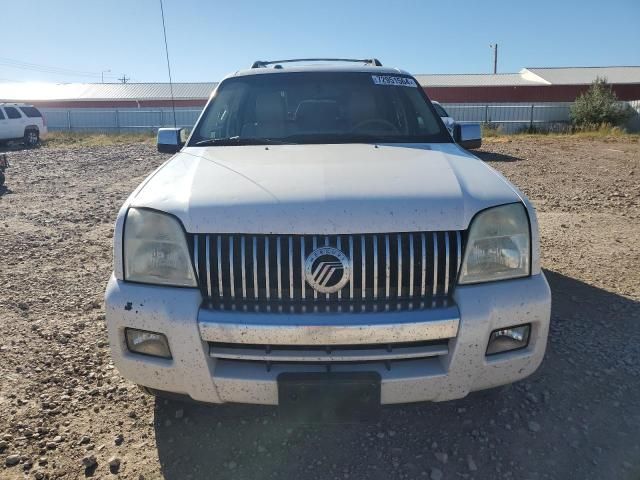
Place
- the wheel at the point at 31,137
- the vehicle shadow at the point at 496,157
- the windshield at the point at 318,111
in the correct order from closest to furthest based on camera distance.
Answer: the windshield at the point at 318,111, the vehicle shadow at the point at 496,157, the wheel at the point at 31,137

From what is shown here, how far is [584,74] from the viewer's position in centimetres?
3881

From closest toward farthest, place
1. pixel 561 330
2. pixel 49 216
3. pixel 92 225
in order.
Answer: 1. pixel 561 330
2. pixel 92 225
3. pixel 49 216

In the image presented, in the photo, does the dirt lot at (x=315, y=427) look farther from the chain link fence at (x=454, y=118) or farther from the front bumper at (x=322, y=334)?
the chain link fence at (x=454, y=118)

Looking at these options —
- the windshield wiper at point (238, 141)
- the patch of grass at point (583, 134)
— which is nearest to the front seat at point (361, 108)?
the windshield wiper at point (238, 141)

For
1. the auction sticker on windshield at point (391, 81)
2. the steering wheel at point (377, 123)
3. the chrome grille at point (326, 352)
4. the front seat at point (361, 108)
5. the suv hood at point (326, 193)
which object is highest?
the auction sticker on windshield at point (391, 81)

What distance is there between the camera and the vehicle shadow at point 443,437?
2.21 meters

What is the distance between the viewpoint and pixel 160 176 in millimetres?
2598

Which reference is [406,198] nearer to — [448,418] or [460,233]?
[460,233]

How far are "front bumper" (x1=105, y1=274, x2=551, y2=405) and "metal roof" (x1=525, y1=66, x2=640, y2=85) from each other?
39.3 metres

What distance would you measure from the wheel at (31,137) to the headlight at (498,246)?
21.4m

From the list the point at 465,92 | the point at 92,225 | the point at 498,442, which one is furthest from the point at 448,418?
the point at 465,92

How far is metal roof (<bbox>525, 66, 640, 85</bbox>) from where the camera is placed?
36625 millimetres

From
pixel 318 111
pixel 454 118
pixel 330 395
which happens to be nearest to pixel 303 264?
pixel 330 395

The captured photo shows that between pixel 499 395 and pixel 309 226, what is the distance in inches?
59.4
